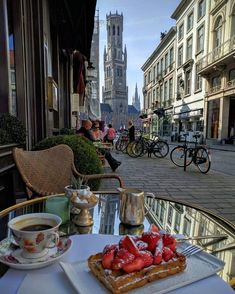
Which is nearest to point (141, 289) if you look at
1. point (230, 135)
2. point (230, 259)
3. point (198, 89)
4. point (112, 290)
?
point (112, 290)

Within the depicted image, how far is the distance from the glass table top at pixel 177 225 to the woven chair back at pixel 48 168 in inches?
27.5

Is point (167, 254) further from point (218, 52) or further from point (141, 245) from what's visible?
point (218, 52)

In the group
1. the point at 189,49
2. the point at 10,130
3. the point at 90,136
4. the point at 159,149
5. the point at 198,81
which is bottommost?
the point at 159,149

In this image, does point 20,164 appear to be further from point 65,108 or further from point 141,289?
point 65,108

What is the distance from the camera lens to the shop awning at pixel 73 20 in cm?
436

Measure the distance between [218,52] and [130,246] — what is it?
811 inches

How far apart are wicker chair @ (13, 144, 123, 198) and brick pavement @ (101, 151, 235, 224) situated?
1716mm

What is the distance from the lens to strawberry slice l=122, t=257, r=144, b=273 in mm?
631

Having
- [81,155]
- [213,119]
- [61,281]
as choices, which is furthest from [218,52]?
[61,281]

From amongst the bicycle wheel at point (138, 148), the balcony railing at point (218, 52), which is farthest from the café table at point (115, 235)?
the balcony railing at point (218, 52)

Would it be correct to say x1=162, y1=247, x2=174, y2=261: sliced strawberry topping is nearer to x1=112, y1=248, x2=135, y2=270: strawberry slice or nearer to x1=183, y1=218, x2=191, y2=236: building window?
x1=112, y1=248, x2=135, y2=270: strawberry slice

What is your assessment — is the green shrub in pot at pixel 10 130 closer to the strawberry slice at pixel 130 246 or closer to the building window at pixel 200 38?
the strawberry slice at pixel 130 246

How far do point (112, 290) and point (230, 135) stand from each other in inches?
780

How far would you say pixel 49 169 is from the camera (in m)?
2.34
